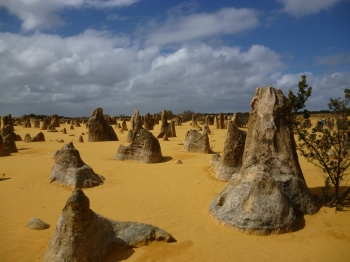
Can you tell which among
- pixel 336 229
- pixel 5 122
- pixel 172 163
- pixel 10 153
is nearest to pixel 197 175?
pixel 172 163

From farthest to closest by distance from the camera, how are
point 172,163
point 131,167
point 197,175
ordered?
1. point 172,163
2. point 131,167
3. point 197,175

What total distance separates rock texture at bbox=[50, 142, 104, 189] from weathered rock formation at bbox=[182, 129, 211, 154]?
275 inches

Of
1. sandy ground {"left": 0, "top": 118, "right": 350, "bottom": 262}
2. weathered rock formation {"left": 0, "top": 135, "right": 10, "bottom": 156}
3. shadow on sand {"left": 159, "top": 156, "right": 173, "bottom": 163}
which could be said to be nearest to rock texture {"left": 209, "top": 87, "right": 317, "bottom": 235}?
sandy ground {"left": 0, "top": 118, "right": 350, "bottom": 262}

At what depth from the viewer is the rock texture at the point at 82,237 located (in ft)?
13.6

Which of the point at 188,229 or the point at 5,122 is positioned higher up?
the point at 5,122

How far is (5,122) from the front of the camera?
28.5 metres

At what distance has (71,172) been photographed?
8.90m

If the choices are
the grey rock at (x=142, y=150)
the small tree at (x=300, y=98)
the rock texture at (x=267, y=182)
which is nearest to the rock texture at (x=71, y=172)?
the grey rock at (x=142, y=150)

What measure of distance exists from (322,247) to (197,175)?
219 inches

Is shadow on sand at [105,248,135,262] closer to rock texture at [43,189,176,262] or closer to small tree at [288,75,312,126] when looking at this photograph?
rock texture at [43,189,176,262]

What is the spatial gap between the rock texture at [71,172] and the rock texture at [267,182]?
14.7 feet

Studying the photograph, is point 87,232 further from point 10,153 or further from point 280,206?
point 10,153

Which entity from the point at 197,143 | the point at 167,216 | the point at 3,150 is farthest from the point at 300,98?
the point at 3,150

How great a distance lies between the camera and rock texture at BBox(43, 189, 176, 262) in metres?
4.15
